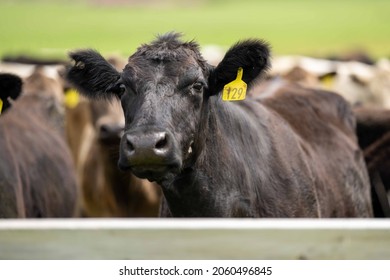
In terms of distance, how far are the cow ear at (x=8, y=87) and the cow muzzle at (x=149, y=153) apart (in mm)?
2295

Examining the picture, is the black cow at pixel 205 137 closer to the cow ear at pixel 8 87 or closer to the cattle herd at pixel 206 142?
the cattle herd at pixel 206 142

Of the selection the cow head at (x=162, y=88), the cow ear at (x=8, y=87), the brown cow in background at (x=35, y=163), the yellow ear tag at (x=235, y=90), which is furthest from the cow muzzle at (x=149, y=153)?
the brown cow in background at (x=35, y=163)

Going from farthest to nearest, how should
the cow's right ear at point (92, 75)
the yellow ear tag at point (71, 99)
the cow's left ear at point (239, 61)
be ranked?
1. the yellow ear tag at point (71, 99)
2. the cow's right ear at point (92, 75)
3. the cow's left ear at point (239, 61)

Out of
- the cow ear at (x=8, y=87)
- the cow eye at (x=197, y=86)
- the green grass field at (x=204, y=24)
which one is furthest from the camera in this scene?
the green grass field at (x=204, y=24)

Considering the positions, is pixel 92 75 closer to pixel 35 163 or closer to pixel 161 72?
pixel 161 72

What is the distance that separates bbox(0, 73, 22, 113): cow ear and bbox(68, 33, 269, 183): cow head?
1.18m

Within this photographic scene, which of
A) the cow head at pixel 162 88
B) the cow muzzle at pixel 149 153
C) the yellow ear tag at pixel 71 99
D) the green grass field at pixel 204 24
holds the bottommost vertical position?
the cow muzzle at pixel 149 153

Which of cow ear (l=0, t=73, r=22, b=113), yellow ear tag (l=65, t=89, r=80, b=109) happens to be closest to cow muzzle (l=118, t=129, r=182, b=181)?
cow ear (l=0, t=73, r=22, b=113)

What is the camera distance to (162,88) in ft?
15.9

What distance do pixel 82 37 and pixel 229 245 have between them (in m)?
37.5

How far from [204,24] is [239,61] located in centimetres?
4946

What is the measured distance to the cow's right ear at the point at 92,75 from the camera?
5402 millimetres

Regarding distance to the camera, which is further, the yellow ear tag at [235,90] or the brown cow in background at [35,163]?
the brown cow in background at [35,163]

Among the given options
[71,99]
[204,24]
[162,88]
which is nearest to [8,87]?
[162,88]
